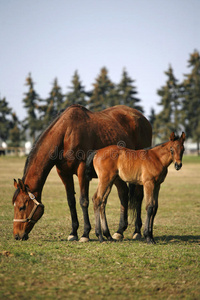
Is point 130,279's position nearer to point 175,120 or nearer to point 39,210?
point 39,210

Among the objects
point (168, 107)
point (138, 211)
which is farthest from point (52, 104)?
point (138, 211)

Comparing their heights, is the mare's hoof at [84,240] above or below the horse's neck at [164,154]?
below

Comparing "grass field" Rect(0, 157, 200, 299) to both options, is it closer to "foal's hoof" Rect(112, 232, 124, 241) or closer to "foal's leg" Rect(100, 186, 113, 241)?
"foal's leg" Rect(100, 186, 113, 241)

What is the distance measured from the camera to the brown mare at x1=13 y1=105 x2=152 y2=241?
24.2 ft

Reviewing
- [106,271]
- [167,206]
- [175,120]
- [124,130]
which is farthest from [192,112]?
[106,271]

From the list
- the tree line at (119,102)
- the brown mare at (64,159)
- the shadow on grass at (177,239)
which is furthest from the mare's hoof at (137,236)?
the tree line at (119,102)

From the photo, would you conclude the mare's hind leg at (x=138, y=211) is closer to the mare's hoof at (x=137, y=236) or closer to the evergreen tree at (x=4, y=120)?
the mare's hoof at (x=137, y=236)

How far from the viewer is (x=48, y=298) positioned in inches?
168

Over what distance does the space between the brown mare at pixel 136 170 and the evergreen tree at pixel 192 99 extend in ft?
197

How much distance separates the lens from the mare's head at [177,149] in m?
7.20

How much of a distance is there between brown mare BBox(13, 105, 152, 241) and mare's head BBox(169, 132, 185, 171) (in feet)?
5.35

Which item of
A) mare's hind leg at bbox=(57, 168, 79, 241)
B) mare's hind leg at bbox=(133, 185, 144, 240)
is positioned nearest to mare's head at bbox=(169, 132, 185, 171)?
mare's hind leg at bbox=(133, 185, 144, 240)

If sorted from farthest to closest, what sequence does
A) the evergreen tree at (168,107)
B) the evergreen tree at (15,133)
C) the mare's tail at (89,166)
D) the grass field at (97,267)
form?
1. the evergreen tree at (15,133)
2. the evergreen tree at (168,107)
3. the mare's tail at (89,166)
4. the grass field at (97,267)

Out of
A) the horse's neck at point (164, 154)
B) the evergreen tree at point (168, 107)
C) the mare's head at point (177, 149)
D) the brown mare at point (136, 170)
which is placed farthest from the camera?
the evergreen tree at point (168, 107)
